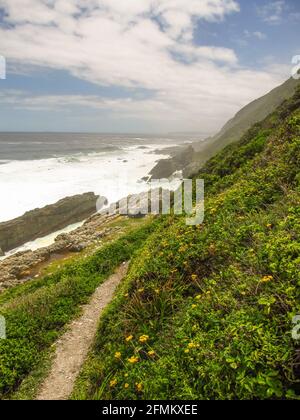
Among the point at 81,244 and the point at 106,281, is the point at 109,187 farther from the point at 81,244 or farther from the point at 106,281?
the point at 106,281

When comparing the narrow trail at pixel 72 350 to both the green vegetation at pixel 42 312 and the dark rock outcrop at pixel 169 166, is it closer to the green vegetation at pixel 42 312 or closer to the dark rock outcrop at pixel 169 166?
the green vegetation at pixel 42 312

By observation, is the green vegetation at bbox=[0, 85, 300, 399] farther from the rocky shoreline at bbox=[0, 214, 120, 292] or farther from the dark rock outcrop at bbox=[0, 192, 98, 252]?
the dark rock outcrop at bbox=[0, 192, 98, 252]

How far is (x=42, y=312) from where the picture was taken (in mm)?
11641

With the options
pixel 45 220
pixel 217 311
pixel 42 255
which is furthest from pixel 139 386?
pixel 45 220

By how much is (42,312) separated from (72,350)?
2.10 m

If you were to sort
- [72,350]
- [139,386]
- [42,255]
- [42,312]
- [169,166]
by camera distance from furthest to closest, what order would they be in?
[169,166] < [42,255] < [42,312] < [72,350] < [139,386]

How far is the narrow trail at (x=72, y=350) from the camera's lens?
338 inches

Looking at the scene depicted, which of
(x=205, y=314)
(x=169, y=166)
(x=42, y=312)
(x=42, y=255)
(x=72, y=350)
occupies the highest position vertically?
(x=169, y=166)

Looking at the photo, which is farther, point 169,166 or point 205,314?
point 169,166

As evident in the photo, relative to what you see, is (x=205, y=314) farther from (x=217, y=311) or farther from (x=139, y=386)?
(x=139, y=386)

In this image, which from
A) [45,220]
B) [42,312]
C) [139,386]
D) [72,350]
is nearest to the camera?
[139,386]

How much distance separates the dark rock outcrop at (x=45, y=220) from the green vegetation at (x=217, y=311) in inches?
887

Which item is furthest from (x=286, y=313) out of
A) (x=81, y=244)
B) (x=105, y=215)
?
(x=105, y=215)

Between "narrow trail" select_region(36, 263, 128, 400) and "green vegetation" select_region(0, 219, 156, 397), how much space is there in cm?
35
